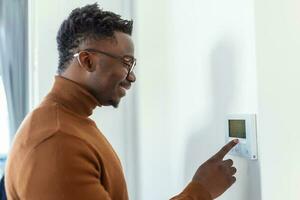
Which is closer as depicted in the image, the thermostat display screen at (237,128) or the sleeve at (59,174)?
the sleeve at (59,174)

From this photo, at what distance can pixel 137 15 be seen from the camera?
1782 millimetres

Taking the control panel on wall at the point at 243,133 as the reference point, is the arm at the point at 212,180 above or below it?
below

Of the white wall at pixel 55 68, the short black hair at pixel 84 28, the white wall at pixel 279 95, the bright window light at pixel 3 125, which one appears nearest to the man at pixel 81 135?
the short black hair at pixel 84 28

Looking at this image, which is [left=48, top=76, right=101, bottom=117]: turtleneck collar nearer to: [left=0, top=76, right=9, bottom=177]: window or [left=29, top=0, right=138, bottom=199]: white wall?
[left=29, top=0, right=138, bottom=199]: white wall

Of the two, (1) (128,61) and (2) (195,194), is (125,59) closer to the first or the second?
(1) (128,61)

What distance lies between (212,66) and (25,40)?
1309 millimetres

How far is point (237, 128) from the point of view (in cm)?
101

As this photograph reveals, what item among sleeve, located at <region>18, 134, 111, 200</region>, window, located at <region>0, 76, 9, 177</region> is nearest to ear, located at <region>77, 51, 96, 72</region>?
sleeve, located at <region>18, 134, 111, 200</region>

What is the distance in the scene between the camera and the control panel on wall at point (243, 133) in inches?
36.9

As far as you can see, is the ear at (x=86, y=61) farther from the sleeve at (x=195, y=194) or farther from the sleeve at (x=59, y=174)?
the sleeve at (x=195, y=194)

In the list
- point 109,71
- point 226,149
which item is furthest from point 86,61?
point 226,149

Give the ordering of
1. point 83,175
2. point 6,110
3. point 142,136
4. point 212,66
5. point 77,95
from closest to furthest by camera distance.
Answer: point 83,175 < point 77,95 < point 212,66 < point 142,136 < point 6,110

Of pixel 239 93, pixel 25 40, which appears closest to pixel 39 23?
pixel 25 40

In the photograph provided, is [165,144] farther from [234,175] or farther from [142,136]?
[234,175]
